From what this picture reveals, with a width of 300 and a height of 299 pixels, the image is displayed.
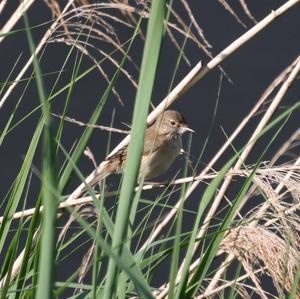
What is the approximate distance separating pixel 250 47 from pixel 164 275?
77.8 inches

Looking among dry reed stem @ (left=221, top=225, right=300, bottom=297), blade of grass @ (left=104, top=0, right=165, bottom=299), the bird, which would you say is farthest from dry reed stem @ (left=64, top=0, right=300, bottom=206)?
the bird

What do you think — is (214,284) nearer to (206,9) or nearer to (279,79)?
(279,79)

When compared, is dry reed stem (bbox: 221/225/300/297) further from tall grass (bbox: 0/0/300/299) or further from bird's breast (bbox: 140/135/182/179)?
bird's breast (bbox: 140/135/182/179)

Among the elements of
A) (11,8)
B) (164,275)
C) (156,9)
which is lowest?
(164,275)

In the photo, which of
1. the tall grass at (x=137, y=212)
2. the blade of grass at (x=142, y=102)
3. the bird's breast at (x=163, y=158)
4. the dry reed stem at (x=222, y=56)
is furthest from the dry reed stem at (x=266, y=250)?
the bird's breast at (x=163, y=158)

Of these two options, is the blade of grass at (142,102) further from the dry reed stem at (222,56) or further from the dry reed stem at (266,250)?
the dry reed stem at (222,56)

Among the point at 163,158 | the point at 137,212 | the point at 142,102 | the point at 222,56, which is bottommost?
the point at 163,158

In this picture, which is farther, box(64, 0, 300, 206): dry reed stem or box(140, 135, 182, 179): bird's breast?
box(140, 135, 182, 179): bird's breast

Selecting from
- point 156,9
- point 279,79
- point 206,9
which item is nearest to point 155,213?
point 206,9

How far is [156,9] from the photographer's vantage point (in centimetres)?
201

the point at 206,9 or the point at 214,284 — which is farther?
the point at 206,9

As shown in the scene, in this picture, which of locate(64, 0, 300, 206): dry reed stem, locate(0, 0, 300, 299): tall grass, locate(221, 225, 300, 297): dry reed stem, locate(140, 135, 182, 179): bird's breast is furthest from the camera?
locate(140, 135, 182, 179): bird's breast

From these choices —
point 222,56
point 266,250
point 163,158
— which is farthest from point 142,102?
point 163,158

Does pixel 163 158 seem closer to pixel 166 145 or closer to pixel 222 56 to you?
pixel 166 145
